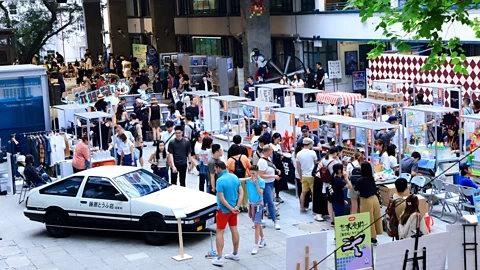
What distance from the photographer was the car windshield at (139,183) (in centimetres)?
1393

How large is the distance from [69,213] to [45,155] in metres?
6.03

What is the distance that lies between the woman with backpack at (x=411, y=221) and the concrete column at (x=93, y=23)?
151ft

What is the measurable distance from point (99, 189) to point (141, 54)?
3156cm

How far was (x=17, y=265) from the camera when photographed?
13250mm

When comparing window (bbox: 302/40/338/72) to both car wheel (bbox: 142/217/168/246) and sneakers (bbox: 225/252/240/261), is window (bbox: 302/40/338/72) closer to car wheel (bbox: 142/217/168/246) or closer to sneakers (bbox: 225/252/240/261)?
car wheel (bbox: 142/217/168/246)

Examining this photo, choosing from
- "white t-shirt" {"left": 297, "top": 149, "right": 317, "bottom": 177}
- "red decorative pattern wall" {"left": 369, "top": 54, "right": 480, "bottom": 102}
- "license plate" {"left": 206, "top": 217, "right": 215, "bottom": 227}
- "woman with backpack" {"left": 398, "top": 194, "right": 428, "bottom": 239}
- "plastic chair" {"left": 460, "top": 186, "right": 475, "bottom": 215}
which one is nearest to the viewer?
"woman with backpack" {"left": 398, "top": 194, "right": 428, "bottom": 239}

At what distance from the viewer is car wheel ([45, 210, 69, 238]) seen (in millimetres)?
14352

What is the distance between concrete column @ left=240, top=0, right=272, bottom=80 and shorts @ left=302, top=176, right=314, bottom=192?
21988mm

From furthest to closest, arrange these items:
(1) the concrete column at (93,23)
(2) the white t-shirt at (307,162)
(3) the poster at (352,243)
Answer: (1) the concrete column at (93,23)
(2) the white t-shirt at (307,162)
(3) the poster at (352,243)

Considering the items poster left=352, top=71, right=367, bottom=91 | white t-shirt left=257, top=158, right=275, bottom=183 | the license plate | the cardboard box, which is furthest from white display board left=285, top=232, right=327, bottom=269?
poster left=352, top=71, right=367, bottom=91

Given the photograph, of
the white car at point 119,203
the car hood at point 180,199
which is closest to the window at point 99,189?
the white car at point 119,203

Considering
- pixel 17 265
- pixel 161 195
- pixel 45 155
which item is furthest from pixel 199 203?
pixel 45 155

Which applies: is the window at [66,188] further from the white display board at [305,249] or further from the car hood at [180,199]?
the white display board at [305,249]

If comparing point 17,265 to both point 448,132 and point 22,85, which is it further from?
point 448,132
